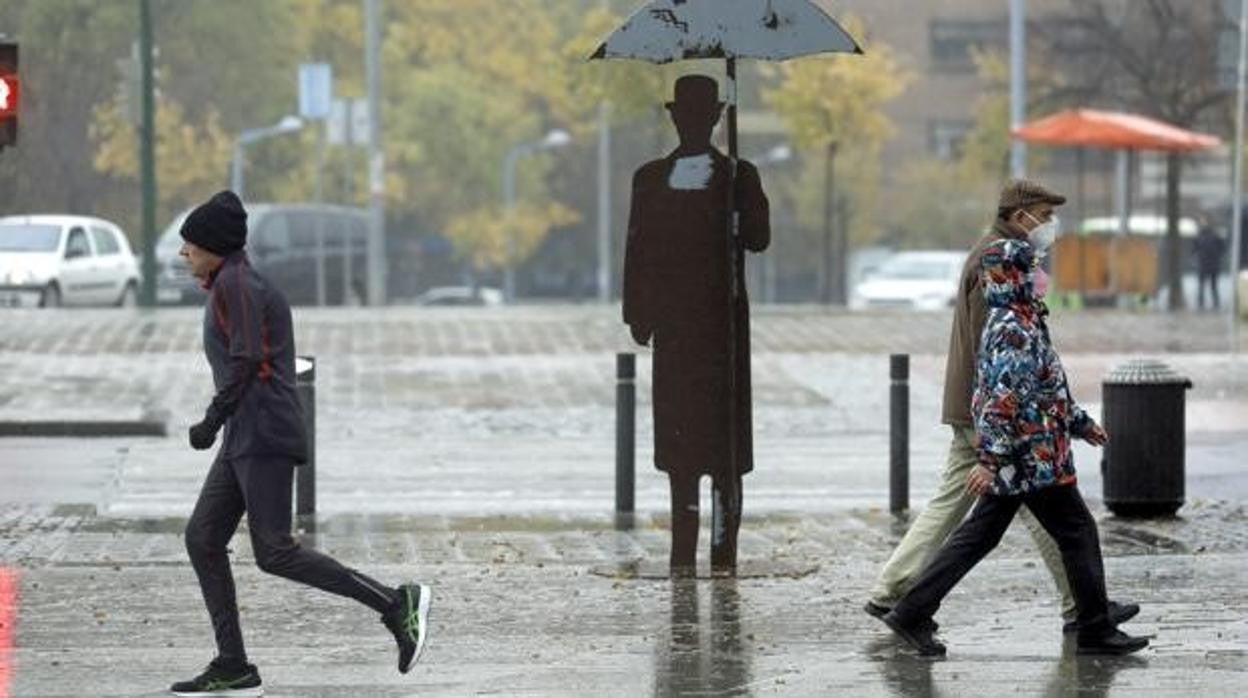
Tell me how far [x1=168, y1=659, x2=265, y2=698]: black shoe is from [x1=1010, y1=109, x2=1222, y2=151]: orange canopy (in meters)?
33.0

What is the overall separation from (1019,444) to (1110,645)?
0.93m

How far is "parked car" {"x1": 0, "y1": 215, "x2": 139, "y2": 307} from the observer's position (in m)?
40.5

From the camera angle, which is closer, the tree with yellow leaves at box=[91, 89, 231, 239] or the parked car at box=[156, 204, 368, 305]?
the parked car at box=[156, 204, 368, 305]

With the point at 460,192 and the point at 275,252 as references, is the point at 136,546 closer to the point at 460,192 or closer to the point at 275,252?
the point at 275,252

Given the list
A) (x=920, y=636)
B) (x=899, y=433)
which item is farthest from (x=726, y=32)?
(x=899, y=433)

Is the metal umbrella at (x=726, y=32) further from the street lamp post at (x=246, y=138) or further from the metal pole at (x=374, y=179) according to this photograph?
the street lamp post at (x=246, y=138)

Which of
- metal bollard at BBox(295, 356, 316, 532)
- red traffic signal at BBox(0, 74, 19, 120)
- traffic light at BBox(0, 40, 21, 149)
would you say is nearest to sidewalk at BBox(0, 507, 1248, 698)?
metal bollard at BBox(295, 356, 316, 532)

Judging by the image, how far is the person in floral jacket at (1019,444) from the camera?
35.4ft

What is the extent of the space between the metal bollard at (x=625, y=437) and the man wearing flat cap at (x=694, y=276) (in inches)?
124

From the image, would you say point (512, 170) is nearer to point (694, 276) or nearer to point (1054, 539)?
point (694, 276)

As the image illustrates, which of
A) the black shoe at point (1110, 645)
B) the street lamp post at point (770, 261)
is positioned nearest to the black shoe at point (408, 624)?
the black shoe at point (1110, 645)

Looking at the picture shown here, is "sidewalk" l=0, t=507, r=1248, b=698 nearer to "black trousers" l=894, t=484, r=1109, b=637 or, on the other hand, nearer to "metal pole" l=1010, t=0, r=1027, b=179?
"black trousers" l=894, t=484, r=1109, b=637

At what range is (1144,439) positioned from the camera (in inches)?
643

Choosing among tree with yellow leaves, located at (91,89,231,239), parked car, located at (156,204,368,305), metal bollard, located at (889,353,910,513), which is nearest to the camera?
metal bollard, located at (889,353,910,513)
